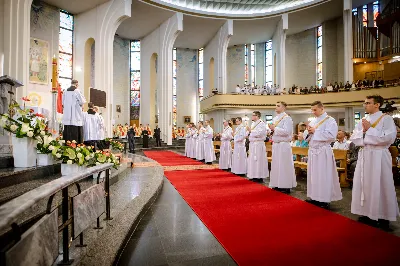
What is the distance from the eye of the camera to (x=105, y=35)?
16.6m

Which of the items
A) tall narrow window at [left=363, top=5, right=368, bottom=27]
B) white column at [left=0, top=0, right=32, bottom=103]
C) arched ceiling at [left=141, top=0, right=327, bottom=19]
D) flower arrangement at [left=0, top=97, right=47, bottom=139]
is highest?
arched ceiling at [left=141, top=0, right=327, bottom=19]

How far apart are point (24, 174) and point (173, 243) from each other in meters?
2.38

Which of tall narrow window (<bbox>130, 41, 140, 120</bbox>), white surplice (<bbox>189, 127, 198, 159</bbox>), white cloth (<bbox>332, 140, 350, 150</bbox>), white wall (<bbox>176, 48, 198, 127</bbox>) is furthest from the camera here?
white wall (<bbox>176, 48, 198, 127</bbox>)

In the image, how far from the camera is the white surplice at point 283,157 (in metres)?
5.73

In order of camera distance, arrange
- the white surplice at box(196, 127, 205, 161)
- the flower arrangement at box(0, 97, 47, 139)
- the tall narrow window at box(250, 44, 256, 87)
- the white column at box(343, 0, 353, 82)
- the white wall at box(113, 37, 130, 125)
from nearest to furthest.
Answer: the flower arrangement at box(0, 97, 47, 139)
the white surplice at box(196, 127, 205, 161)
the white column at box(343, 0, 353, 82)
the white wall at box(113, 37, 130, 125)
the tall narrow window at box(250, 44, 256, 87)

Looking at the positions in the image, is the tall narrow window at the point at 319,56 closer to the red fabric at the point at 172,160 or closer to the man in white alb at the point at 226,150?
the red fabric at the point at 172,160

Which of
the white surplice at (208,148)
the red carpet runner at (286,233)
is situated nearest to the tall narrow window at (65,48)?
the white surplice at (208,148)

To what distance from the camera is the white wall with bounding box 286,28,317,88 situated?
22.5 metres

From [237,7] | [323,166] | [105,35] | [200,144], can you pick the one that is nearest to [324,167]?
[323,166]

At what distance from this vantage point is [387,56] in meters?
17.6

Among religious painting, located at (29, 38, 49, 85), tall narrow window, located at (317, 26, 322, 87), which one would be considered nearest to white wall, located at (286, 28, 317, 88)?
tall narrow window, located at (317, 26, 322, 87)

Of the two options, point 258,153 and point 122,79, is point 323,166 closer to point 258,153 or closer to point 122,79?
point 258,153

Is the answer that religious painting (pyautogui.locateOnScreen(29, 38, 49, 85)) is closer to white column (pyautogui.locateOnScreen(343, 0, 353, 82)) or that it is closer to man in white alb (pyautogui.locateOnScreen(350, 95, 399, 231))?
man in white alb (pyautogui.locateOnScreen(350, 95, 399, 231))

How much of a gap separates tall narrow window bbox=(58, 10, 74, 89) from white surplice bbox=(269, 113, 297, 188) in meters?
15.4
